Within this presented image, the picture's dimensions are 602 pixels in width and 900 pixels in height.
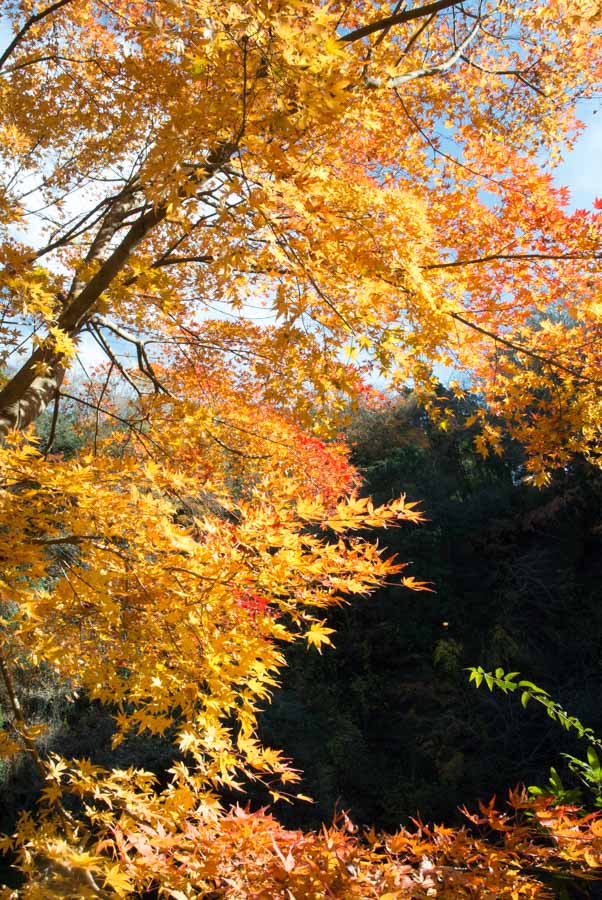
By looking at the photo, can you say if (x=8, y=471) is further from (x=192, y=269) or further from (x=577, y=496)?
(x=577, y=496)

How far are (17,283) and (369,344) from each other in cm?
148

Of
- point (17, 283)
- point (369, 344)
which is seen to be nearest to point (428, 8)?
point (369, 344)

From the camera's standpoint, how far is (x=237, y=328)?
4.26 meters

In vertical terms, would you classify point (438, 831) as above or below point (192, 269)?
below

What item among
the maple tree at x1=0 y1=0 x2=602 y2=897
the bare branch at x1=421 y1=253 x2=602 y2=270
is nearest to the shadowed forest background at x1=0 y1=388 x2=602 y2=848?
the maple tree at x1=0 y1=0 x2=602 y2=897

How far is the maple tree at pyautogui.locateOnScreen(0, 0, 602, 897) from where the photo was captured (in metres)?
1.59

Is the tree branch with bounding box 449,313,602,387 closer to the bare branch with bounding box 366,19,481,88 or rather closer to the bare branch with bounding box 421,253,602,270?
the bare branch with bounding box 421,253,602,270

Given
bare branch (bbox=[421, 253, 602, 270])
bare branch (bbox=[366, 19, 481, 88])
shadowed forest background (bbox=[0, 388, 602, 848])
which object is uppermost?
bare branch (bbox=[366, 19, 481, 88])

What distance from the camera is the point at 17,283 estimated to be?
2289mm

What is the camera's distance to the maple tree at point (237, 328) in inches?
62.8

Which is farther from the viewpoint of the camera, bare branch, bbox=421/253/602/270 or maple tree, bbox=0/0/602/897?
bare branch, bbox=421/253/602/270

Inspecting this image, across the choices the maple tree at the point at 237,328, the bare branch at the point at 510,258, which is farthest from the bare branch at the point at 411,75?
the bare branch at the point at 510,258

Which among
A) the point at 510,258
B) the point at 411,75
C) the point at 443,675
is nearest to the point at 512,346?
the point at 510,258

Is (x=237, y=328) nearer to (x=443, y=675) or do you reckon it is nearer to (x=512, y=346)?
(x=512, y=346)
